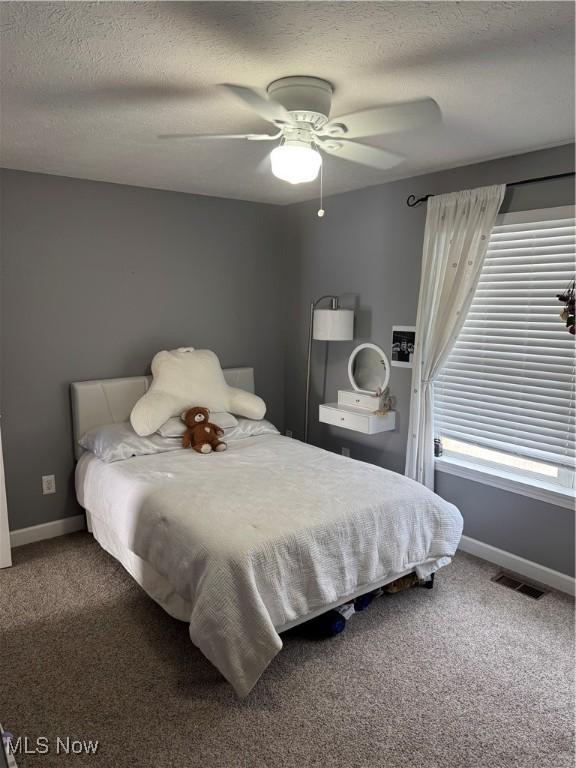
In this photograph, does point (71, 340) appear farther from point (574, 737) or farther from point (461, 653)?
point (574, 737)

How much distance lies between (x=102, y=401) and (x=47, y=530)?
95cm

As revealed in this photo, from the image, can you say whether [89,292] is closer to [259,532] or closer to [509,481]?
[259,532]

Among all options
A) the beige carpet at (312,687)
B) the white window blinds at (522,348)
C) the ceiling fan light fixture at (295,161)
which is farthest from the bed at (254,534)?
the ceiling fan light fixture at (295,161)

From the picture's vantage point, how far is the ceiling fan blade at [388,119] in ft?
6.11

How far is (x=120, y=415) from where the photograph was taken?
3840mm

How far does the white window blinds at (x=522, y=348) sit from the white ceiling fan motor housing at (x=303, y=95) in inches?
62.2

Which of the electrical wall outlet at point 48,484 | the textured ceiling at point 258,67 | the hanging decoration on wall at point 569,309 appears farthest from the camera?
the electrical wall outlet at point 48,484

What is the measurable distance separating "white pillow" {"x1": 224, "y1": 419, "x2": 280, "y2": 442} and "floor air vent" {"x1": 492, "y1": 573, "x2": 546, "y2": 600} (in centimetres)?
178

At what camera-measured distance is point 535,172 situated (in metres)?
3.01

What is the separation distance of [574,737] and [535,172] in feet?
8.87

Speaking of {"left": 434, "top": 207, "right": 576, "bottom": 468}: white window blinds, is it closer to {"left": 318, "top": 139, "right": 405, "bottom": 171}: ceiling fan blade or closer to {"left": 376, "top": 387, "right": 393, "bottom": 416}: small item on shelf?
{"left": 376, "top": 387, "right": 393, "bottom": 416}: small item on shelf

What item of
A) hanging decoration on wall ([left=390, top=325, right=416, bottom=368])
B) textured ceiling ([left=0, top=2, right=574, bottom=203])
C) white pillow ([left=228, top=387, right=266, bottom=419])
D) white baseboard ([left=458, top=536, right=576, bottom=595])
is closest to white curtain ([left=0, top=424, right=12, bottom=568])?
white pillow ([left=228, top=387, right=266, bottom=419])

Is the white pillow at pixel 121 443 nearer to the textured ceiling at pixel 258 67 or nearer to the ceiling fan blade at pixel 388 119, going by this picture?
the textured ceiling at pixel 258 67

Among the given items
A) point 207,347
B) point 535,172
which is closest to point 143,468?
point 207,347
